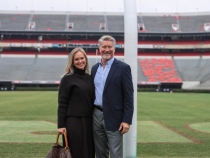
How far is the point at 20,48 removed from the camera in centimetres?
5497

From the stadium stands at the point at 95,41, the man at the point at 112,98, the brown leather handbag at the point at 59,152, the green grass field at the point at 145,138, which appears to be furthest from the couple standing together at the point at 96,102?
the stadium stands at the point at 95,41

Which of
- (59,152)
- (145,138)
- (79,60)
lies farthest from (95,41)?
(59,152)

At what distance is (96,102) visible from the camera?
14.1 feet

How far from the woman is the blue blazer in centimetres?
27

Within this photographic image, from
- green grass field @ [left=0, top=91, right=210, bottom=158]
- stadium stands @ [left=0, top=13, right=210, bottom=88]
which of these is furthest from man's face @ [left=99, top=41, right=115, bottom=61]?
stadium stands @ [left=0, top=13, right=210, bottom=88]

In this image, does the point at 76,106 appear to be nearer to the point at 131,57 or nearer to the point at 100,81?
the point at 100,81

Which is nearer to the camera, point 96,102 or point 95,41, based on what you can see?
point 96,102

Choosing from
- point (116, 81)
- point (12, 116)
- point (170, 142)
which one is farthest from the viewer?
point (12, 116)

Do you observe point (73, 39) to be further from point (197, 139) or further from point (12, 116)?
point (197, 139)

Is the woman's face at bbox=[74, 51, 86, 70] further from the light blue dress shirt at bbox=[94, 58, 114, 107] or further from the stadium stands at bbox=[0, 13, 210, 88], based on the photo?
the stadium stands at bbox=[0, 13, 210, 88]

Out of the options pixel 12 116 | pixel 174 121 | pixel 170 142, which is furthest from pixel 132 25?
pixel 12 116

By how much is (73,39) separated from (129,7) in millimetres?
51845

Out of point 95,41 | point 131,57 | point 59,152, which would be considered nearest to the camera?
point 59,152

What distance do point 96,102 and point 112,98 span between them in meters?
0.26
